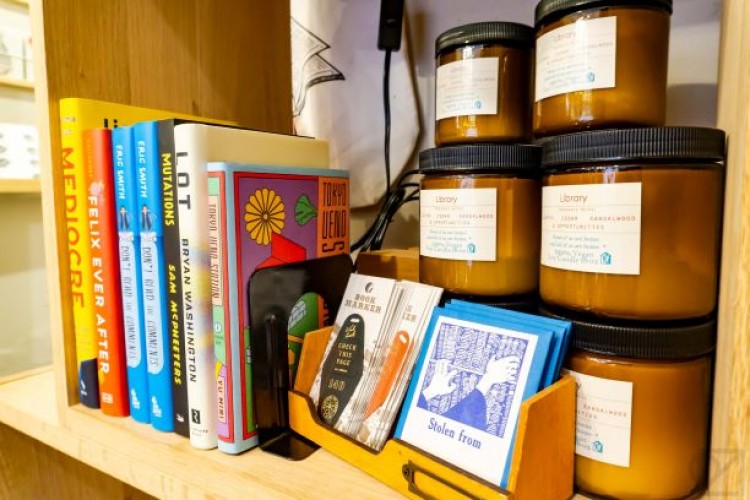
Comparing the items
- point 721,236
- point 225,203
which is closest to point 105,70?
point 225,203

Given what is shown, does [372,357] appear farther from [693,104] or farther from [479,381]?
[693,104]

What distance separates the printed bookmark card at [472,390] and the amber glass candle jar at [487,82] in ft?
0.58

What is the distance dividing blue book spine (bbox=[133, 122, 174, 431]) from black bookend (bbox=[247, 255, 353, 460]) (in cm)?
10

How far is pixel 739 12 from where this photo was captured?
0.33 meters

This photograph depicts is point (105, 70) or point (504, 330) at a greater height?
point (105, 70)

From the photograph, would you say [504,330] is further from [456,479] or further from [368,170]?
[368,170]

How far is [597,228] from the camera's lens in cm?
37

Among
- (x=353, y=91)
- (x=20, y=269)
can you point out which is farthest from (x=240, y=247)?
(x=20, y=269)

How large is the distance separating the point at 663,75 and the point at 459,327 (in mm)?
253

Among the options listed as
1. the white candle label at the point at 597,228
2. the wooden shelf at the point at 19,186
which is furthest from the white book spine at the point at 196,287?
the wooden shelf at the point at 19,186

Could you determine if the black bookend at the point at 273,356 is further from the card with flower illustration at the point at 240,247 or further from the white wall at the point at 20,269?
the white wall at the point at 20,269

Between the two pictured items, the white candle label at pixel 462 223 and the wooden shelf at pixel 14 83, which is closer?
the white candle label at pixel 462 223

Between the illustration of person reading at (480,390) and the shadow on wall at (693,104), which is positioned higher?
the shadow on wall at (693,104)

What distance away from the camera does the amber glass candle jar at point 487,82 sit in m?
0.47
